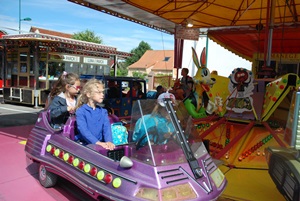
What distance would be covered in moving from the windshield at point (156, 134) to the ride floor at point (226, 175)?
1.26 m

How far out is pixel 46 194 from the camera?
345 cm

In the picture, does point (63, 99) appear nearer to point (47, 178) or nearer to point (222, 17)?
point (47, 178)

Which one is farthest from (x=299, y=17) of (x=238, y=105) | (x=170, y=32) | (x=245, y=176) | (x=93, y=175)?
(x=93, y=175)

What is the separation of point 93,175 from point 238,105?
3.07m

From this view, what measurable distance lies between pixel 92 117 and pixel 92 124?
0.08 m

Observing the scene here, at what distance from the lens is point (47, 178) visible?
11.7 feet

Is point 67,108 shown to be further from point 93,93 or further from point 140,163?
point 140,163

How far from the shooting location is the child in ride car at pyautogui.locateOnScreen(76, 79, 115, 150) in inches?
121

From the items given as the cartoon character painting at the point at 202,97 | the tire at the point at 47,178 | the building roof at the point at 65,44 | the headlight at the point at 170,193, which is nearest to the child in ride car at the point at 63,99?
the tire at the point at 47,178

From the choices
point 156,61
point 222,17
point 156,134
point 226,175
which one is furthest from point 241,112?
point 156,61

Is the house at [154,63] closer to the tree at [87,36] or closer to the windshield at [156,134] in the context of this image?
the tree at [87,36]

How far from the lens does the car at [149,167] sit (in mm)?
2273

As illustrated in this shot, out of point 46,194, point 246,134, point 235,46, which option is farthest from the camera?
point 235,46

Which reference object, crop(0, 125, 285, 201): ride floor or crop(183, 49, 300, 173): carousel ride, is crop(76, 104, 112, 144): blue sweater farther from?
crop(183, 49, 300, 173): carousel ride
